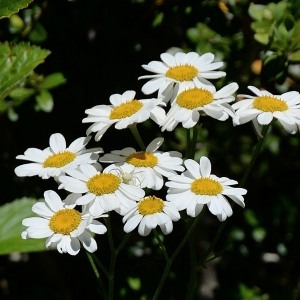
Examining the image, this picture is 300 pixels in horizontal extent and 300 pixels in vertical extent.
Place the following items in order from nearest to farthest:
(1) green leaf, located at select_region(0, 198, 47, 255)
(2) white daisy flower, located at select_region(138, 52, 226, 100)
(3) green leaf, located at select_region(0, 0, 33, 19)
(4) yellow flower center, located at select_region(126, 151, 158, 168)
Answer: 1. (4) yellow flower center, located at select_region(126, 151, 158, 168)
2. (2) white daisy flower, located at select_region(138, 52, 226, 100)
3. (3) green leaf, located at select_region(0, 0, 33, 19)
4. (1) green leaf, located at select_region(0, 198, 47, 255)

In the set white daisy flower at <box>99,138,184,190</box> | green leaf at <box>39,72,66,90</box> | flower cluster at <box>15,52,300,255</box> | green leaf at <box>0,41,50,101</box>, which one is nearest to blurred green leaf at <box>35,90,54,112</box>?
green leaf at <box>39,72,66,90</box>

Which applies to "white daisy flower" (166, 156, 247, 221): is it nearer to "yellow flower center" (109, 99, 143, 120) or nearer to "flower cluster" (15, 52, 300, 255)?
"flower cluster" (15, 52, 300, 255)

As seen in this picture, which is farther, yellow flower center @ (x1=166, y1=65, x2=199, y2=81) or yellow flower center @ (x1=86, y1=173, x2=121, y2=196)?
yellow flower center @ (x1=166, y1=65, x2=199, y2=81)

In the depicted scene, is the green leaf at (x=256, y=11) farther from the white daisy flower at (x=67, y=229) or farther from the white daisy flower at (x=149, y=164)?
the white daisy flower at (x=67, y=229)

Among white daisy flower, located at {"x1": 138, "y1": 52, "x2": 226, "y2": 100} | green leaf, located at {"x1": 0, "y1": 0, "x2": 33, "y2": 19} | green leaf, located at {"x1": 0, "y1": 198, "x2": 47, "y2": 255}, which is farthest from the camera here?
green leaf, located at {"x1": 0, "y1": 198, "x2": 47, "y2": 255}

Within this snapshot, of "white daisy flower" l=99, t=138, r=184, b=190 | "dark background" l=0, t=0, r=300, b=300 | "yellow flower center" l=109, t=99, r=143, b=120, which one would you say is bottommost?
"dark background" l=0, t=0, r=300, b=300

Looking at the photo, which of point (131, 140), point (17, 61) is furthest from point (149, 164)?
point (131, 140)

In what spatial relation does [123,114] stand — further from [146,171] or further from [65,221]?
[65,221]

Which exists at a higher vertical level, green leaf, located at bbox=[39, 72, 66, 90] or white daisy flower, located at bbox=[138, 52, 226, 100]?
white daisy flower, located at bbox=[138, 52, 226, 100]
